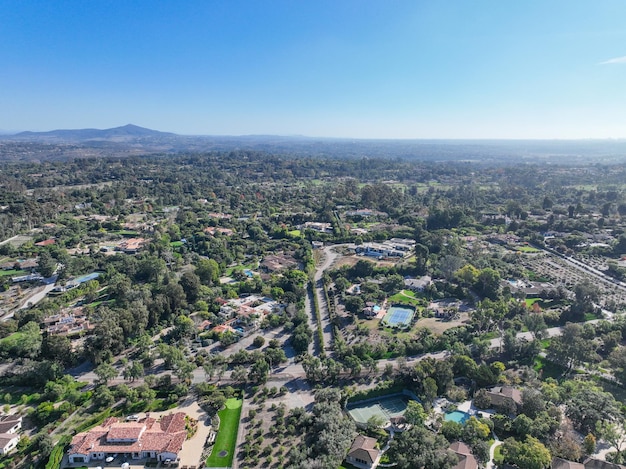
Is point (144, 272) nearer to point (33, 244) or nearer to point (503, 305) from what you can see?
point (33, 244)

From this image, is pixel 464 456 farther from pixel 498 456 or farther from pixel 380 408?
pixel 380 408

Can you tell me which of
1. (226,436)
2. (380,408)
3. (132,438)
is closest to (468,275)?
(380,408)

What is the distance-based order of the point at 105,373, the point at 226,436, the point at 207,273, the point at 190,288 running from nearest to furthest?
the point at 226,436, the point at 105,373, the point at 190,288, the point at 207,273

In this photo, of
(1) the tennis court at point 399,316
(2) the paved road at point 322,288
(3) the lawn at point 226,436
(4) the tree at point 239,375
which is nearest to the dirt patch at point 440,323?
(1) the tennis court at point 399,316

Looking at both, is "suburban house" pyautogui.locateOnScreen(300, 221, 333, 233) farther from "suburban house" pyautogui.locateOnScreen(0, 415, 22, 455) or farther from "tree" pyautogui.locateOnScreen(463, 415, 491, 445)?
"suburban house" pyautogui.locateOnScreen(0, 415, 22, 455)

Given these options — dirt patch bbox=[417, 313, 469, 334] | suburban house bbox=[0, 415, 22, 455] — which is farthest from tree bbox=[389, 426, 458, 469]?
suburban house bbox=[0, 415, 22, 455]
